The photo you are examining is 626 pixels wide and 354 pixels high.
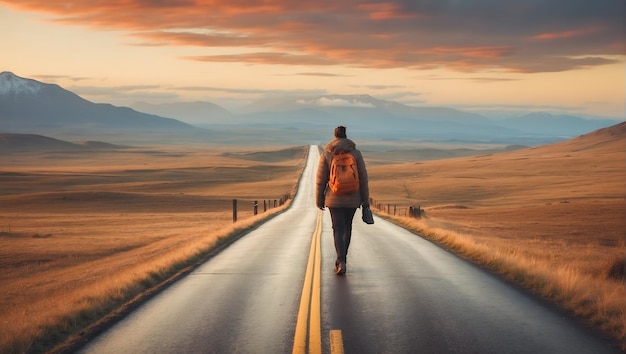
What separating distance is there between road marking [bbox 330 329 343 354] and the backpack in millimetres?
4305

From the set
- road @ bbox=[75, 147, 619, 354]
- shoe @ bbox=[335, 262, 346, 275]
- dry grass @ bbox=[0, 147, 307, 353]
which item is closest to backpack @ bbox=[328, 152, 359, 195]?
shoe @ bbox=[335, 262, 346, 275]

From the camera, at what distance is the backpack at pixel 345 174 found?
12.3 meters

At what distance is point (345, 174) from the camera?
12312 millimetres

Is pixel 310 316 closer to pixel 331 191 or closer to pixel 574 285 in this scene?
pixel 331 191

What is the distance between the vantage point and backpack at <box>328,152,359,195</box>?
1228 cm

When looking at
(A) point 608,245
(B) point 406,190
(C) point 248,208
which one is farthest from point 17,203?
(A) point 608,245

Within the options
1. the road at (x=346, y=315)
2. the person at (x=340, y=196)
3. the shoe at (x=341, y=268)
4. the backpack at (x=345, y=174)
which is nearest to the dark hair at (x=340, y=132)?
the person at (x=340, y=196)

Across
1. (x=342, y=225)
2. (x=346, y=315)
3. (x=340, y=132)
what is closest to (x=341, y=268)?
(x=342, y=225)

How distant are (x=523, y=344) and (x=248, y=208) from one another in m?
66.4

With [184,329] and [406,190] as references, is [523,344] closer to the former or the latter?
[184,329]

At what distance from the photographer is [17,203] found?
7662 centimetres

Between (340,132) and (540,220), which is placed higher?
(340,132)

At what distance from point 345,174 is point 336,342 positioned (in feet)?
16.3

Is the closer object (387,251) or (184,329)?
(184,329)
